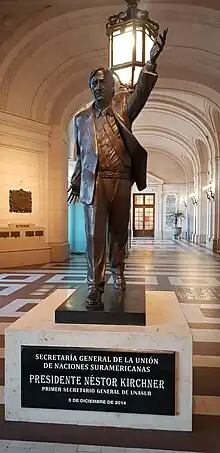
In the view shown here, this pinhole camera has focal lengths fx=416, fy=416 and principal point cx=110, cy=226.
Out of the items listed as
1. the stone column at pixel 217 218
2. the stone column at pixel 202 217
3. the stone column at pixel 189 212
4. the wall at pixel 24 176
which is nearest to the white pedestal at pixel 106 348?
the wall at pixel 24 176

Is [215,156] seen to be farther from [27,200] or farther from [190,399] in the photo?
[190,399]

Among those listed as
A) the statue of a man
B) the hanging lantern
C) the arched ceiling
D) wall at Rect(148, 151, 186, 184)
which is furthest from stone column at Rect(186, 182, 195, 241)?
the statue of a man

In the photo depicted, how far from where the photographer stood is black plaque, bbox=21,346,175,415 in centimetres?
232

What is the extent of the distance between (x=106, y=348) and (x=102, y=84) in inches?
64.8

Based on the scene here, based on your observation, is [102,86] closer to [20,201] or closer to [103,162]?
[103,162]

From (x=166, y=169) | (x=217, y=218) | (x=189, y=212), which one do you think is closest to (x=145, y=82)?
(x=217, y=218)

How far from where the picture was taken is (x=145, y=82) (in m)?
2.60

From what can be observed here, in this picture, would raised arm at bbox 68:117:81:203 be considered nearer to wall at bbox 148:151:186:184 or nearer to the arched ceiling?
the arched ceiling

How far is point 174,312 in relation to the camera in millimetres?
2801

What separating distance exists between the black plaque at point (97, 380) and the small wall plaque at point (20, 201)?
8.32 meters

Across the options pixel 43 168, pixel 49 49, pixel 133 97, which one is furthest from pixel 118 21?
pixel 43 168

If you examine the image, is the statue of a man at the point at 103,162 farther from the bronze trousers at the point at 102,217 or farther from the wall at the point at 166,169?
the wall at the point at 166,169

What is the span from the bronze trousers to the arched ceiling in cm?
739

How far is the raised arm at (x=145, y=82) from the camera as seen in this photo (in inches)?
96.1
